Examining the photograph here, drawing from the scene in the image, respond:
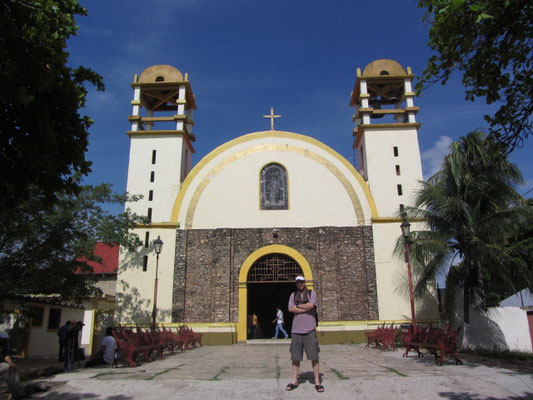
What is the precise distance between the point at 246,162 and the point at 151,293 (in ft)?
22.5

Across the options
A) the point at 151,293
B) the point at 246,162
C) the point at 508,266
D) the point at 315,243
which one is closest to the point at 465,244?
the point at 508,266

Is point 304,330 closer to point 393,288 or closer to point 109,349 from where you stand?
point 109,349

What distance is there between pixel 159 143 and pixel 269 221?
617 centimetres

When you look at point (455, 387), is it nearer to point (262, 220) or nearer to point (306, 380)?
point (306, 380)

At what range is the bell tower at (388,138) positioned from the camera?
1858 centimetres

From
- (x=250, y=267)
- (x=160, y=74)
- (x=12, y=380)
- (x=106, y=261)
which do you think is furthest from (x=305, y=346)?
(x=106, y=261)

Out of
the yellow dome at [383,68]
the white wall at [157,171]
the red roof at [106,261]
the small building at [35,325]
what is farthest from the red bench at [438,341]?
the red roof at [106,261]

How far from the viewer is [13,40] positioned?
4906 mm

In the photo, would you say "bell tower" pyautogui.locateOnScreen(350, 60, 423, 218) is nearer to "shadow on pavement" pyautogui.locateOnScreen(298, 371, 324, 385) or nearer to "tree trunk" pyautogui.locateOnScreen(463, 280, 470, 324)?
"tree trunk" pyautogui.locateOnScreen(463, 280, 470, 324)

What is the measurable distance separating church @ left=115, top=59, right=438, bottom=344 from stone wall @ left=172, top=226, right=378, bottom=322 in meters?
0.04

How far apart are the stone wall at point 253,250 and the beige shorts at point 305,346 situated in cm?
1133

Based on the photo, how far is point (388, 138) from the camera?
19.4 metres

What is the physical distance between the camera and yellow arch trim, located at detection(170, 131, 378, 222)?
18484mm

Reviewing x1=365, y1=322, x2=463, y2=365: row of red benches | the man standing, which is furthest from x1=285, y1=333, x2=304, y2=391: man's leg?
x1=365, y1=322, x2=463, y2=365: row of red benches
